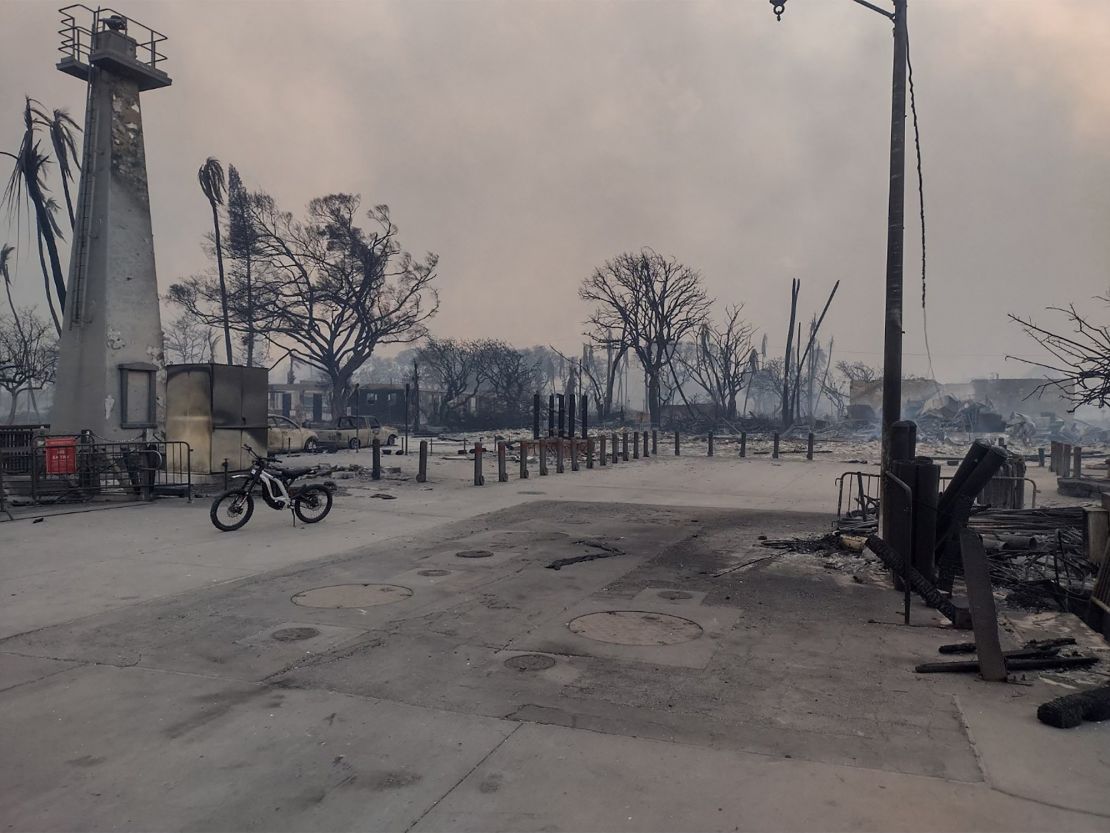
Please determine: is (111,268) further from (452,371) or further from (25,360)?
(452,371)

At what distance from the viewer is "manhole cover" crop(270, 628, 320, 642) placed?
20.5 ft

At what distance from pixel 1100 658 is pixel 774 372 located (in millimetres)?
75148

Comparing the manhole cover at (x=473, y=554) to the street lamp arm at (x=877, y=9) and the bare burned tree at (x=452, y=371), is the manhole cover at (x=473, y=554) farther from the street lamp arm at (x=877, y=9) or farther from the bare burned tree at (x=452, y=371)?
the bare burned tree at (x=452, y=371)

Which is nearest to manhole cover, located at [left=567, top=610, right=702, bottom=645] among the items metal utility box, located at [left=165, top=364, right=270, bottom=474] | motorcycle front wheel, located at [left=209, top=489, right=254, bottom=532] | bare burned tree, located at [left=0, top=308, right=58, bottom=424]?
motorcycle front wheel, located at [left=209, top=489, right=254, bottom=532]

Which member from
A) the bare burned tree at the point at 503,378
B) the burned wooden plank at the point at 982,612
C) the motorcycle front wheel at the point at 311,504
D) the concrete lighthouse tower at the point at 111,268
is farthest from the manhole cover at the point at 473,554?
the bare burned tree at the point at 503,378

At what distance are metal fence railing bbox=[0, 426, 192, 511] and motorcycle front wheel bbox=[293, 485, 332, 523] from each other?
3698 mm

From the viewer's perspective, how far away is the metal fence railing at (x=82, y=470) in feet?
47.4

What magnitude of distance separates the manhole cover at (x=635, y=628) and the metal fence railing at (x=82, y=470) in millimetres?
10935

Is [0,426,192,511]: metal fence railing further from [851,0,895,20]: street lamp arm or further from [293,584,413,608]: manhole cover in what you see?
[851,0,895,20]: street lamp arm

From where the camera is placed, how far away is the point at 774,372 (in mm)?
78375

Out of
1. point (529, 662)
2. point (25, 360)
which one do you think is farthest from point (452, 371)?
point (529, 662)

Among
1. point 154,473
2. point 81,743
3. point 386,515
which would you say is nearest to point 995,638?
point 81,743

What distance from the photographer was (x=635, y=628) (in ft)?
21.6

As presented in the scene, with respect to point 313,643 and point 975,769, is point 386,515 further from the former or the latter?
point 975,769
